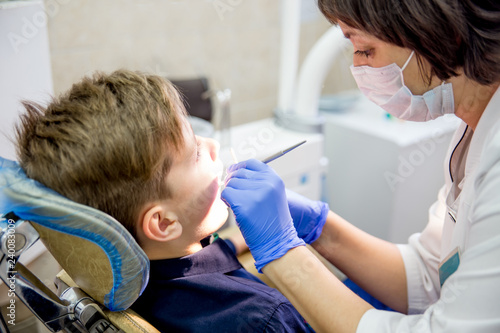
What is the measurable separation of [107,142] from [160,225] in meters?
0.23

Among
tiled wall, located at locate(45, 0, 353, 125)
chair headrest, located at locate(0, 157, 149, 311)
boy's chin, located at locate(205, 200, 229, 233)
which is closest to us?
chair headrest, located at locate(0, 157, 149, 311)

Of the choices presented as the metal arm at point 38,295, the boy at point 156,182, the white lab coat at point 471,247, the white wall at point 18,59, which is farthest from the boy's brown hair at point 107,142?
the white lab coat at point 471,247

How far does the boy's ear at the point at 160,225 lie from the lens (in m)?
0.88

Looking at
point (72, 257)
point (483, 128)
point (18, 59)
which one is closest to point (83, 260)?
point (72, 257)

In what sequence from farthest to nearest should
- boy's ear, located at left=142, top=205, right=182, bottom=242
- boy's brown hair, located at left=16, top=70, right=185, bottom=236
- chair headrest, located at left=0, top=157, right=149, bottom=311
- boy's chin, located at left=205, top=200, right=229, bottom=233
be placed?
boy's chin, located at left=205, top=200, right=229, bottom=233 → boy's ear, located at left=142, top=205, right=182, bottom=242 → boy's brown hair, located at left=16, top=70, right=185, bottom=236 → chair headrest, located at left=0, top=157, right=149, bottom=311

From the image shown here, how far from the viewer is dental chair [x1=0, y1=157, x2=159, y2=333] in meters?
0.67

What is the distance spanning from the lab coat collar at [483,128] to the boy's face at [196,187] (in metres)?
0.59

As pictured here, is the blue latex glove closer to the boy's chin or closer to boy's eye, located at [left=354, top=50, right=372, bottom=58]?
the boy's chin

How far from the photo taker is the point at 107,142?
80 centimetres

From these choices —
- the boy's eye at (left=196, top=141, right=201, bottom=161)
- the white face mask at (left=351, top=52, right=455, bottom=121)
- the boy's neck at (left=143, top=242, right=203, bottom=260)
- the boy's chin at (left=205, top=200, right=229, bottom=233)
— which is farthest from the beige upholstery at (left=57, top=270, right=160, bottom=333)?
the white face mask at (left=351, top=52, right=455, bottom=121)

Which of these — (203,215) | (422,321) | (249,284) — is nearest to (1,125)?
(203,215)

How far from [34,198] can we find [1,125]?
49cm

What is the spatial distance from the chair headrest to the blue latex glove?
0.24 m

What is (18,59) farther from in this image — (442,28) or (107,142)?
(442,28)
